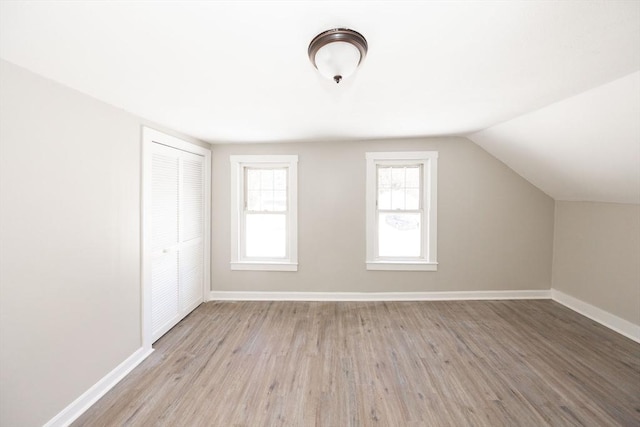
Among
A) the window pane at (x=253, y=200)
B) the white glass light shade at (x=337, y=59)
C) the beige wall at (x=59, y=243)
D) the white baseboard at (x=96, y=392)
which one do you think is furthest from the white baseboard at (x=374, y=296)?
the white glass light shade at (x=337, y=59)

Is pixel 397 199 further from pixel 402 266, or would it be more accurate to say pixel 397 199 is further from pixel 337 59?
pixel 337 59

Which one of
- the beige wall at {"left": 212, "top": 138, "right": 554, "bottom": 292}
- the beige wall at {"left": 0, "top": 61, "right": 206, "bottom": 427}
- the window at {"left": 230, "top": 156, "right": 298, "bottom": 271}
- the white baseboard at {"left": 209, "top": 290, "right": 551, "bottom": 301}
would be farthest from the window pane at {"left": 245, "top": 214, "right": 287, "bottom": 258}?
the beige wall at {"left": 0, "top": 61, "right": 206, "bottom": 427}

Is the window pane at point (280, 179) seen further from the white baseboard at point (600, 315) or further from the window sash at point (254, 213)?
the white baseboard at point (600, 315)

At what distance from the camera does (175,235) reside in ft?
9.80

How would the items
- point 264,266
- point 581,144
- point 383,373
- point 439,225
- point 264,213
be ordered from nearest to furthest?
1. point 383,373
2. point 581,144
3. point 439,225
4. point 264,266
5. point 264,213

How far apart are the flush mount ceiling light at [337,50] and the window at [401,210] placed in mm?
2328

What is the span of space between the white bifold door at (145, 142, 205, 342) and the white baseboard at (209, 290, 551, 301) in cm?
52

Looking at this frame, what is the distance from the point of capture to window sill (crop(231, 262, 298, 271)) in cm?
372

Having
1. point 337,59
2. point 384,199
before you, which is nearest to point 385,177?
point 384,199

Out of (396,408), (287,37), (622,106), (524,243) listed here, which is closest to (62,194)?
(287,37)

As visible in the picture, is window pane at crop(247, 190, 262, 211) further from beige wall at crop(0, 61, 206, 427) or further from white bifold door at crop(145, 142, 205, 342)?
beige wall at crop(0, 61, 206, 427)

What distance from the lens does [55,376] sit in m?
1.67

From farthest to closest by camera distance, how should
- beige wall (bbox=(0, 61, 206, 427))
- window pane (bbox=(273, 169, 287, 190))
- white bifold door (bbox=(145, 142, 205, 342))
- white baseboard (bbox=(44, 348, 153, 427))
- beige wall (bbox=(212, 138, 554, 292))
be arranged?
1. window pane (bbox=(273, 169, 287, 190))
2. beige wall (bbox=(212, 138, 554, 292))
3. white bifold door (bbox=(145, 142, 205, 342))
4. white baseboard (bbox=(44, 348, 153, 427))
5. beige wall (bbox=(0, 61, 206, 427))

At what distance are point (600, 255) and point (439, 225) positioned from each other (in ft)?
5.83
